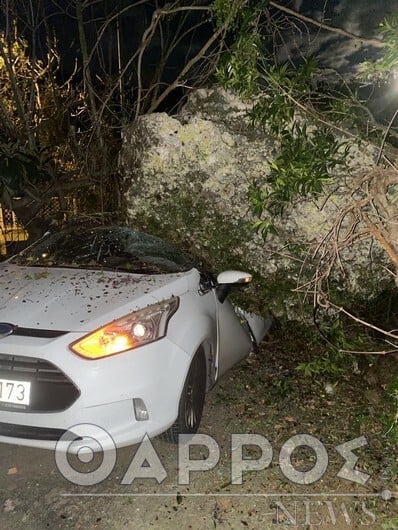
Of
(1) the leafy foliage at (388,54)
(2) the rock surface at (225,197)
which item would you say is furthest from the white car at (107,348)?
(1) the leafy foliage at (388,54)

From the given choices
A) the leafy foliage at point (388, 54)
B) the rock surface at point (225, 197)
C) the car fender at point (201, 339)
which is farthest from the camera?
the rock surface at point (225, 197)

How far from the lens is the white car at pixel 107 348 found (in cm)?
252

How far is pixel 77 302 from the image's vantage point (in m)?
2.91

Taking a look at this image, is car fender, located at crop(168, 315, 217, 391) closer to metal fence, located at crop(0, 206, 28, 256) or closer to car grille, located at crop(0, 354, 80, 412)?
car grille, located at crop(0, 354, 80, 412)

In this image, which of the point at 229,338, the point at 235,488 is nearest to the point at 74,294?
the point at 229,338

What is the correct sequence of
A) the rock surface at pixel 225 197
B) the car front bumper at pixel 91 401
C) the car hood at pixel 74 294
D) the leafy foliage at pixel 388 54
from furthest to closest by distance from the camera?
the rock surface at pixel 225 197 → the leafy foliage at pixel 388 54 → the car hood at pixel 74 294 → the car front bumper at pixel 91 401

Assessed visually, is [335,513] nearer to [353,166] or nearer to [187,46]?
[353,166]

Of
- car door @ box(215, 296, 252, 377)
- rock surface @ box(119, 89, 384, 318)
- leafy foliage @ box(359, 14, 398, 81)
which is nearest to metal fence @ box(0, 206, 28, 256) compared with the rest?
rock surface @ box(119, 89, 384, 318)

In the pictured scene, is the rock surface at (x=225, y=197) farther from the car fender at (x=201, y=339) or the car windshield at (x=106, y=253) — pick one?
the car fender at (x=201, y=339)

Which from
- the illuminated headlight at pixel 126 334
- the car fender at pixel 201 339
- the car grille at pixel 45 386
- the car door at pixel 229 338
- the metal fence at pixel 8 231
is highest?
the illuminated headlight at pixel 126 334

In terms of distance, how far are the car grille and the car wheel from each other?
673 mm

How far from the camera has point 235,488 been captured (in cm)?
278

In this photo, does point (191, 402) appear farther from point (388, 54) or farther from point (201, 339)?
point (388, 54)

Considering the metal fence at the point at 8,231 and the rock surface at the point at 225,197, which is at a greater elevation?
the rock surface at the point at 225,197
